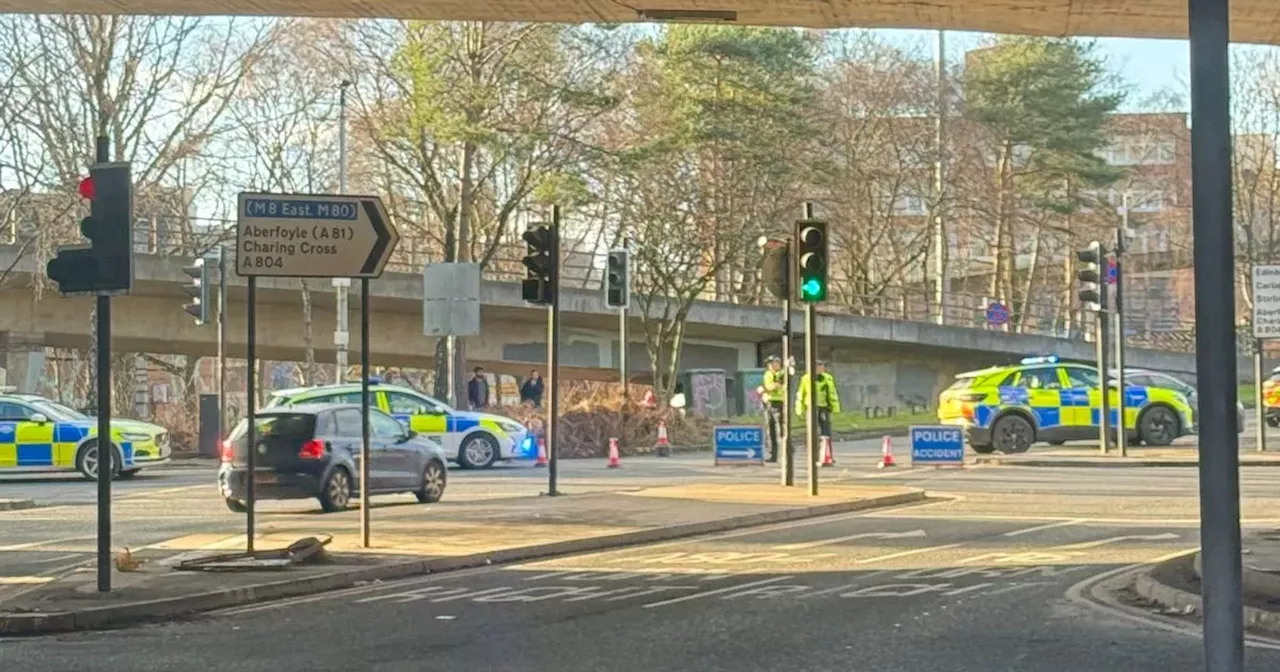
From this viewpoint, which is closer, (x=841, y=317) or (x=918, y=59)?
(x=841, y=317)

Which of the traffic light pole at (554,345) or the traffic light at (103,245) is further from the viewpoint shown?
the traffic light pole at (554,345)

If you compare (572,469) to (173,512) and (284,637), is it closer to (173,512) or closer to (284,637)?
(173,512)

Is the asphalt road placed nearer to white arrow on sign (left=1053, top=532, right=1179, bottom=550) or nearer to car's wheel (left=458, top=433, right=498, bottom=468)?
white arrow on sign (left=1053, top=532, right=1179, bottom=550)

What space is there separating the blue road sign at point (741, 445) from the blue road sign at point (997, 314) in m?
25.4

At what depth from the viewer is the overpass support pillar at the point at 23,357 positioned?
40.2m

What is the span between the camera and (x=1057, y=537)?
14.2 m

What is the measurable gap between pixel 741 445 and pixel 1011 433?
5153 millimetres

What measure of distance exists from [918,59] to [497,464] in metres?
29.1

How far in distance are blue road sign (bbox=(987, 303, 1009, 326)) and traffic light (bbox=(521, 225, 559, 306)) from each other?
3296cm

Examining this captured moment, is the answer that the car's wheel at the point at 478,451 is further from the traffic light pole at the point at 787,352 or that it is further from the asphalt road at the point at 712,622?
the asphalt road at the point at 712,622

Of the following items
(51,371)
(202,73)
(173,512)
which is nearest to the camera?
(173,512)

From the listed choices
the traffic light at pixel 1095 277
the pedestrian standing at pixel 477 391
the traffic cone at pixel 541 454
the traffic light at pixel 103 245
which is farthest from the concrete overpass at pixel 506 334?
the traffic light at pixel 103 245

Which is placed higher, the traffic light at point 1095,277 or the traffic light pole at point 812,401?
the traffic light at point 1095,277

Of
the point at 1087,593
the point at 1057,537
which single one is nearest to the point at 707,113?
the point at 1057,537
